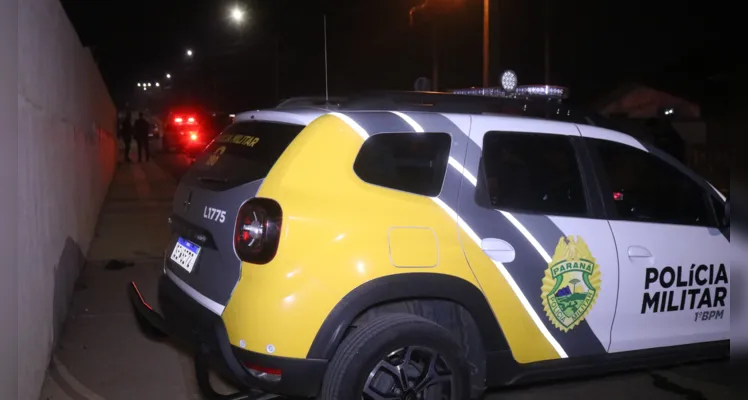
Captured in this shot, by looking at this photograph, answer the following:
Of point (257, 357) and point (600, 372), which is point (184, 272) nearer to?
point (257, 357)

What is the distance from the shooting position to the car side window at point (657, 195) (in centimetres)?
446


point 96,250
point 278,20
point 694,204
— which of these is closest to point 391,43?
point 278,20

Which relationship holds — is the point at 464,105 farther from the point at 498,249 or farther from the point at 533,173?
the point at 498,249

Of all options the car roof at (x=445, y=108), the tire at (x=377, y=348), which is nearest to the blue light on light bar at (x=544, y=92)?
the car roof at (x=445, y=108)

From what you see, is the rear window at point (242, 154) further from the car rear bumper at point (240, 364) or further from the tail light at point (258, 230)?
the car rear bumper at point (240, 364)

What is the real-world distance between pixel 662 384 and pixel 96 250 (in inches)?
263

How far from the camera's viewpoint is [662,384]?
16.3ft

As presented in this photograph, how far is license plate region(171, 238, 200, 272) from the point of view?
13.0ft

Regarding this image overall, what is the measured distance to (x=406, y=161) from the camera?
154 inches

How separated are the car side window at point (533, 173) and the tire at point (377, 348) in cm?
79

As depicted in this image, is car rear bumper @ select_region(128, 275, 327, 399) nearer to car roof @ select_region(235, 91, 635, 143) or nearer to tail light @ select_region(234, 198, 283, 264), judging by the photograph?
tail light @ select_region(234, 198, 283, 264)

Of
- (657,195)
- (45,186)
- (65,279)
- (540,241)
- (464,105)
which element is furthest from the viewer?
(65,279)

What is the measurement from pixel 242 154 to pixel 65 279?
291cm

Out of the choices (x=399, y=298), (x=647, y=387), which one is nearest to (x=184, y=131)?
(x=647, y=387)
